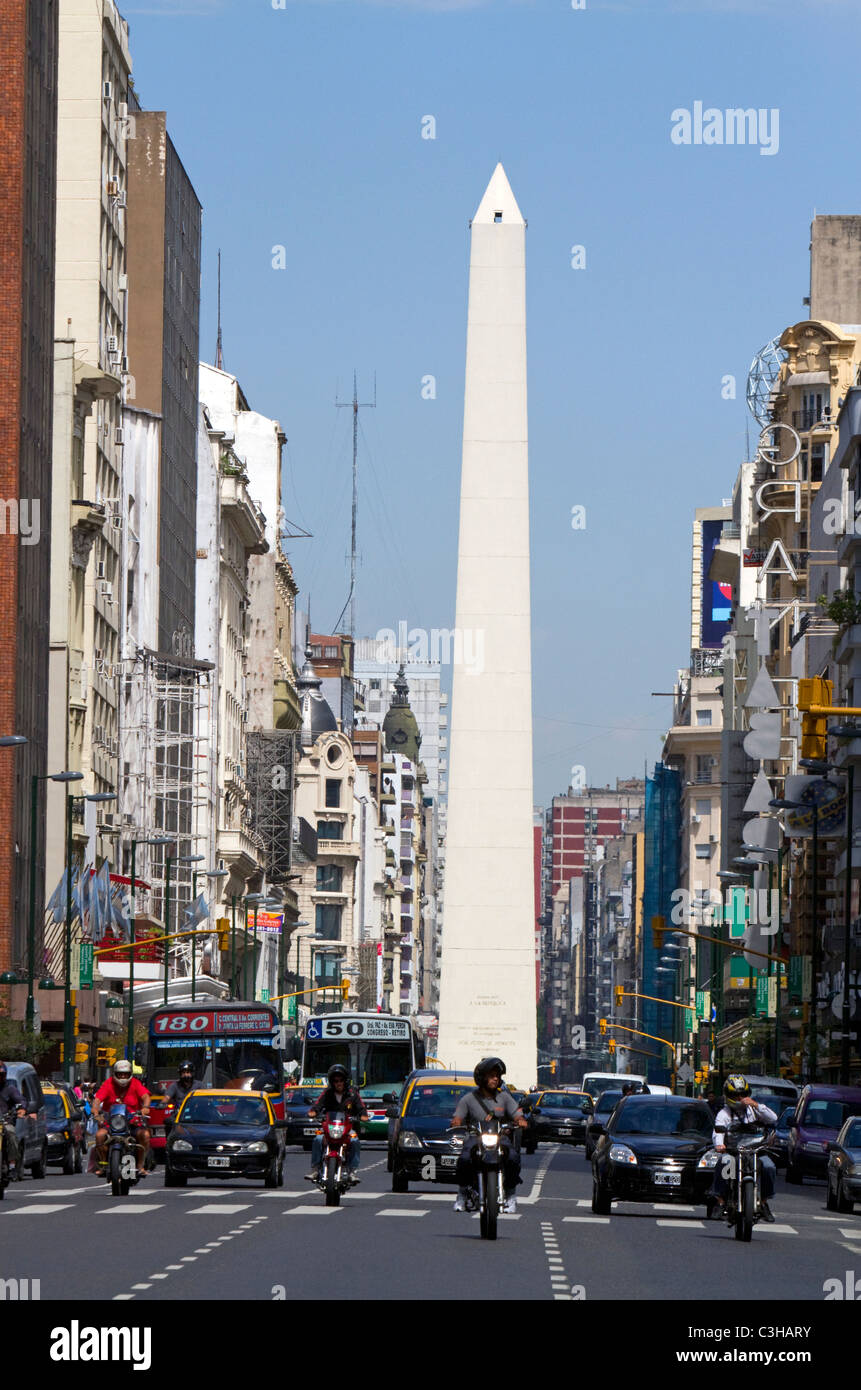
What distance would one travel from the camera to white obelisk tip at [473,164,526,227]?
235 feet

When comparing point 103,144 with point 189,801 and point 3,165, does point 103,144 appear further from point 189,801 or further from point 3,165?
point 189,801

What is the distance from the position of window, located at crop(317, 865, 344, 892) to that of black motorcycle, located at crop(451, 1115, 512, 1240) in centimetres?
14103

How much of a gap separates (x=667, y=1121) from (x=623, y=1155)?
Result: 1.22 meters

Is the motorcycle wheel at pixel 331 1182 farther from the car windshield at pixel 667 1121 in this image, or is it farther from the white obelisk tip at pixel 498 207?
the white obelisk tip at pixel 498 207

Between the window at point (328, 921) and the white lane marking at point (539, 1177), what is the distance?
96.0 metres

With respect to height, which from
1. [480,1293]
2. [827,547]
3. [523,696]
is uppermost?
[827,547]

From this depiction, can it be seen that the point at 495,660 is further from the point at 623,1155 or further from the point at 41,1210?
the point at 41,1210

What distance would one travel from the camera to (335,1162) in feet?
99.1

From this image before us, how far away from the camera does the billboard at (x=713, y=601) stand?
16225 centimetres

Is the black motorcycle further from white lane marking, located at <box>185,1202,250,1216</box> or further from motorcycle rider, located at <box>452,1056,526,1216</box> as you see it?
white lane marking, located at <box>185,1202,250,1216</box>

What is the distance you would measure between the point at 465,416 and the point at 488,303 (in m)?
2.88

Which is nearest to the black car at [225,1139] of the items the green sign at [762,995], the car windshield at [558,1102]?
the car windshield at [558,1102]

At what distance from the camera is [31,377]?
7962cm

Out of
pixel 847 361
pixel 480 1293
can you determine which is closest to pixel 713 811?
pixel 847 361
